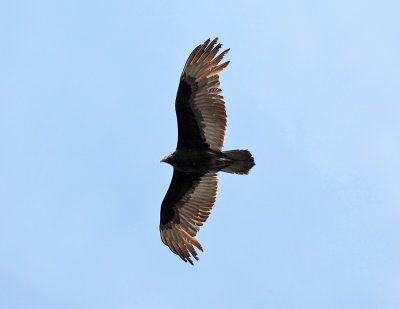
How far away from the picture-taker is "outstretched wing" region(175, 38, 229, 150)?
43.5 feet

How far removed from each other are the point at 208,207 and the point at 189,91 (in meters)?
2.43

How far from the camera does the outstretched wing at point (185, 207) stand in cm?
1416

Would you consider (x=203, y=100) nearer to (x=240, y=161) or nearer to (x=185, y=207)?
(x=240, y=161)

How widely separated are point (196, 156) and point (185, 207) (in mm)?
1244

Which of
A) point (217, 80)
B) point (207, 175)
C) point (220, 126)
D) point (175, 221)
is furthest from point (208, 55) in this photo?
point (175, 221)

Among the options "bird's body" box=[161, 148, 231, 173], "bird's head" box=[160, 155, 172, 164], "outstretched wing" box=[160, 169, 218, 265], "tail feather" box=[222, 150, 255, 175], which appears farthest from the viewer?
"outstretched wing" box=[160, 169, 218, 265]

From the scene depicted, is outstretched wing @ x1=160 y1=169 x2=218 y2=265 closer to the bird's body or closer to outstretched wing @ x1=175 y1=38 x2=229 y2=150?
the bird's body

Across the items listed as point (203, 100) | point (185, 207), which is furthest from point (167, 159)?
point (203, 100)

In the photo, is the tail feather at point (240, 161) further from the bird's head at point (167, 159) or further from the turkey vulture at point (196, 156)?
the bird's head at point (167, 159)

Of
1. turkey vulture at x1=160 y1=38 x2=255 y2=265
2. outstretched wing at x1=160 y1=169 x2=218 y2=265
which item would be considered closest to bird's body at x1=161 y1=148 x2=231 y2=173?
turkey vulture at x1=160 y1=38 x2=255 y2=265

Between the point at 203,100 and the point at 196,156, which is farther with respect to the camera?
the point at 196,156

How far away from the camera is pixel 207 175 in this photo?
14234 millimetres

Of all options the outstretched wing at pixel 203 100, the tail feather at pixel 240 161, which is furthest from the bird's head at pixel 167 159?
the tail feather at pixel 240 161

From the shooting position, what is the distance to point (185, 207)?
565 inches
